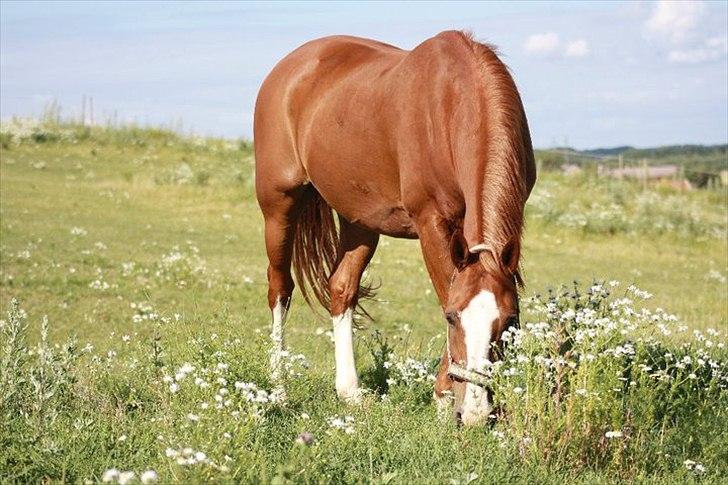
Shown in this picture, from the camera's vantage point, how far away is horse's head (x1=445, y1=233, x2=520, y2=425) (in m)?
4.50

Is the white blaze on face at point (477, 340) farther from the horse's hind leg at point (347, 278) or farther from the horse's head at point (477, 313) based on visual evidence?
the horse's hind leg at point (347, 278)

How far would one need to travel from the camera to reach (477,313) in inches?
178

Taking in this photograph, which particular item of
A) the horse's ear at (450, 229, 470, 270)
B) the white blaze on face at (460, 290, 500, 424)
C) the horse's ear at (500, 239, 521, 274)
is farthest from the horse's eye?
the horse's ear at (500, 239, 521, 274)

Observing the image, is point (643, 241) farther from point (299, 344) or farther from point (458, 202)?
point (458, 202)

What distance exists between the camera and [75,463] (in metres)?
4.12

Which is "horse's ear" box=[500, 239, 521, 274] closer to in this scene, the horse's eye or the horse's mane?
the horse's mane

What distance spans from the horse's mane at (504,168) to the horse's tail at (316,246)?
8.13 feet

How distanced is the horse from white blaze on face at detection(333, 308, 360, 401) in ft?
0.03

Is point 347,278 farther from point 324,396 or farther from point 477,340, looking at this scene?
point 477,340

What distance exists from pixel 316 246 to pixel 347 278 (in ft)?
1.88

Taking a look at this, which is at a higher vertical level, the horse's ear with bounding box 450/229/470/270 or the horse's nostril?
the horse's ear with bounding box 450/229/470/270

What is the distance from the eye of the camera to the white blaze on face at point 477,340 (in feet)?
14.8

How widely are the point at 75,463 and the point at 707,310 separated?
978 centimetres

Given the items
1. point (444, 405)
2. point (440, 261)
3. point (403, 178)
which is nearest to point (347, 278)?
point (403, 178)
